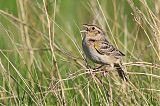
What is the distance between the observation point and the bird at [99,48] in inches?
277

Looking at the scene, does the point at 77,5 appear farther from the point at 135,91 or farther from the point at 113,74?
the point at 135,91

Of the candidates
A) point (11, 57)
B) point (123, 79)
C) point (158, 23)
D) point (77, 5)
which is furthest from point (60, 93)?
point (77, 5)

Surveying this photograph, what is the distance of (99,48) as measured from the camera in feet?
23.7

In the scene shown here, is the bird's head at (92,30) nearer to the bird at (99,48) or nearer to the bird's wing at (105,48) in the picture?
the bird at (99,48)

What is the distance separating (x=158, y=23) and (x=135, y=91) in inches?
26.8

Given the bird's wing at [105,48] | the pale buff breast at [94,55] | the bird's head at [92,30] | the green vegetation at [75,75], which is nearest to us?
the green vegetation at [75,75]

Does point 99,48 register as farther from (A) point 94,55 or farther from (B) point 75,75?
(B) point 75,75

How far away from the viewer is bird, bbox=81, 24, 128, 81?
23.1 feet

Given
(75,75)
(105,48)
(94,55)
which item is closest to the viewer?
(75,75)

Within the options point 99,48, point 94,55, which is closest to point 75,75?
point 94,55

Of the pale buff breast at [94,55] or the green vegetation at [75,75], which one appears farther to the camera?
the pale buff breast at [94,55]

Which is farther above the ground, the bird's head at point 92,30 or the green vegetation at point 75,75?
the bird's head at point 92,30

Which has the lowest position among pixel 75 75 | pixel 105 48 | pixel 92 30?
pixel 75 75

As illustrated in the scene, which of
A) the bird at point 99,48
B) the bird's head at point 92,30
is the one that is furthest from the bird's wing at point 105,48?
the bird's head at point 92,30
